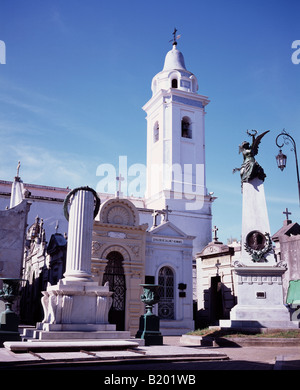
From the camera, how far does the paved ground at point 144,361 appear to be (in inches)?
281

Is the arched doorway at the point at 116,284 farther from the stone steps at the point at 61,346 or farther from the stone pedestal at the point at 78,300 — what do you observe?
the stone steps at the point at 61,346

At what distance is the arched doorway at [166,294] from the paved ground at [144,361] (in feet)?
36.4

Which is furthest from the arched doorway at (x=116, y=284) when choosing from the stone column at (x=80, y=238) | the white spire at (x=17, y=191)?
the white spire at (x=17, y=191)

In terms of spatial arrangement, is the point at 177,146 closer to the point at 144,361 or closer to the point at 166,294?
the point at 166,294

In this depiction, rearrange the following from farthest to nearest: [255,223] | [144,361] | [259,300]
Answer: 1. [255,223]
2. [259,300]
3. [144,361]

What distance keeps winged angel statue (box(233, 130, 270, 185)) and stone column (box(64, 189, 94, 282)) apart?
648cm

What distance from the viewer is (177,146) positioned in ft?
118

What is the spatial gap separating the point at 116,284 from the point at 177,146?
1916 centimetres

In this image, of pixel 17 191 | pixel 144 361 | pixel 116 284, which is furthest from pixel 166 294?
pixel 144 361

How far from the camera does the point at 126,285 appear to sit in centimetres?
1923

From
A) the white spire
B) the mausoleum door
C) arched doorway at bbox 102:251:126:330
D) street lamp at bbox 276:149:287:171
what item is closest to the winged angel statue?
street lamp at bbox 276:149:287:171

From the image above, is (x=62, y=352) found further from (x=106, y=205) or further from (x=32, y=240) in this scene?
(x=32, y=240)

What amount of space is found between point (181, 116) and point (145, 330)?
27635mm

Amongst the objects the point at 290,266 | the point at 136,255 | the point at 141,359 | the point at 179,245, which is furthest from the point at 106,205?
the point at 141,359
